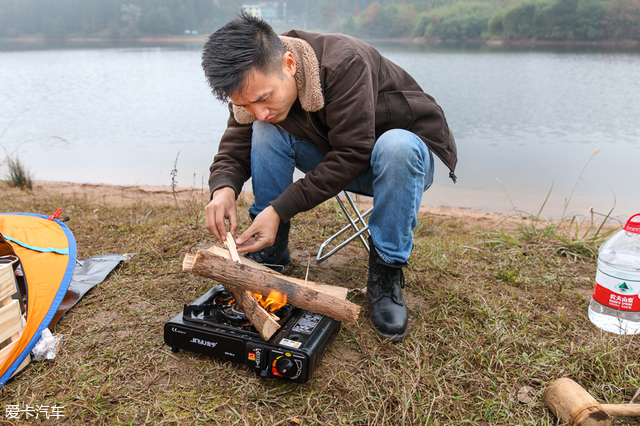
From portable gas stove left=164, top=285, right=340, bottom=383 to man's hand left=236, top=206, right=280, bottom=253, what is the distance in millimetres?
269

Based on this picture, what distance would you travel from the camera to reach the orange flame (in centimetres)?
165

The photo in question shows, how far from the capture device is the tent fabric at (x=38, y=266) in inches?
63.3

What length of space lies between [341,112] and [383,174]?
315 millimetres

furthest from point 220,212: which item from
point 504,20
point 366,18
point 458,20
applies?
point 458,20

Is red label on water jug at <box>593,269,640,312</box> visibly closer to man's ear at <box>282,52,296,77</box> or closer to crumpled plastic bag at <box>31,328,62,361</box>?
man's ear at <box>282,52,296,77</box>

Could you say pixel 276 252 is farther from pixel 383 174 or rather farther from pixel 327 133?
pixel 383 174

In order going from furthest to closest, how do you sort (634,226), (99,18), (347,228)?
(99,18), (347,228), (634,226)

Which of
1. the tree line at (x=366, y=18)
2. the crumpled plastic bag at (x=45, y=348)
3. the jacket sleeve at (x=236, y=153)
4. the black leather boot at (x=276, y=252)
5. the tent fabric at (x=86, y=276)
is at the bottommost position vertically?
the tent fabric at (x=86, y=276)

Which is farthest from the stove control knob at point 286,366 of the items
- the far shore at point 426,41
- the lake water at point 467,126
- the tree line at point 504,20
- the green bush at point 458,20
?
the green bush at point 458,20

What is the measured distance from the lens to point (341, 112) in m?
1.71

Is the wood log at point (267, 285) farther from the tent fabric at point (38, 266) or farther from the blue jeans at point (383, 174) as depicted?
the tent fabric at point (38, 266)

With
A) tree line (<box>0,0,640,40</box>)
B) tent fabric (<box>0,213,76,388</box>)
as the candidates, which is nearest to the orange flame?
tent fabric (<box>0,213,76,388</box>)

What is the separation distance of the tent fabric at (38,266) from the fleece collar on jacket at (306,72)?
1.43 meters

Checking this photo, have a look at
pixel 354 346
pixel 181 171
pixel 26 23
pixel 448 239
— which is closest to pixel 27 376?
pixel 354 346
